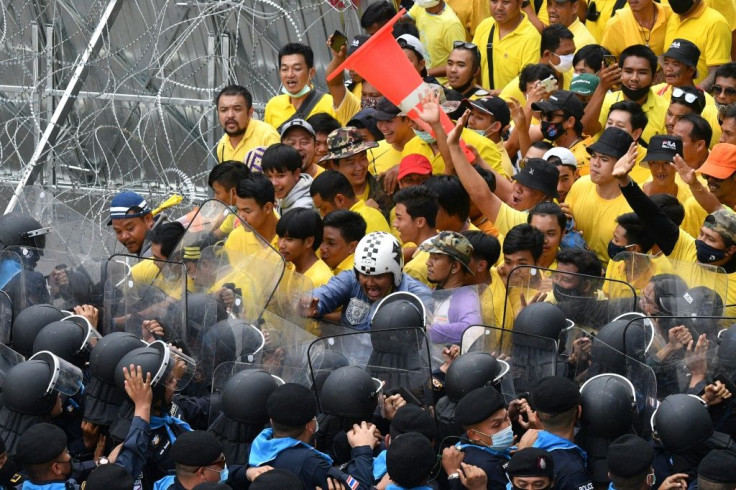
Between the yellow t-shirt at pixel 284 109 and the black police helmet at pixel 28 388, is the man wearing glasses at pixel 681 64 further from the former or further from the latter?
the black police helmet at pixel 28 388

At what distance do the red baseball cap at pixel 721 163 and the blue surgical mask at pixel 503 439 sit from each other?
240cm

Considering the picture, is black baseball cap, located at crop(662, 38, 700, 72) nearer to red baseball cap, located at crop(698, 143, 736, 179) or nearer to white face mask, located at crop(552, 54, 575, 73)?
white face mask, located at crop(552, 54, 575, 73)

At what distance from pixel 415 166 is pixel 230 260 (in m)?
1.54

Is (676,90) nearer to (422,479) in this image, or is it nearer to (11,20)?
(422,479)

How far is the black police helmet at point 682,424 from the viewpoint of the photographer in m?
5.50

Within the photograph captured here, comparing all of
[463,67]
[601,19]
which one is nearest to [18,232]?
[463,67]

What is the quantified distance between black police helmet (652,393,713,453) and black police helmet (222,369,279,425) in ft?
5.30

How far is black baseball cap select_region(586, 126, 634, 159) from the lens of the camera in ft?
24.9

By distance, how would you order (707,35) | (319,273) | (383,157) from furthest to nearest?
(707,35) < (383,157) < (319,273)

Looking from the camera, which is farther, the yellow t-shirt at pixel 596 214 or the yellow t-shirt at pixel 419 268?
the yellow t-shirt at pixel 596 214

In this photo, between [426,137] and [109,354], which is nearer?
[109,354]

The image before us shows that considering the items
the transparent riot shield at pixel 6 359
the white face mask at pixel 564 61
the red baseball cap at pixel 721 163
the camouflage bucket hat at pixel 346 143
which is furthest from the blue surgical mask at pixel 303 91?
the transparent riot shield at pixel 6 359

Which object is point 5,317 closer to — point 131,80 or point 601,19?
point 131,80

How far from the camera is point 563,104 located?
8695 millimetres
